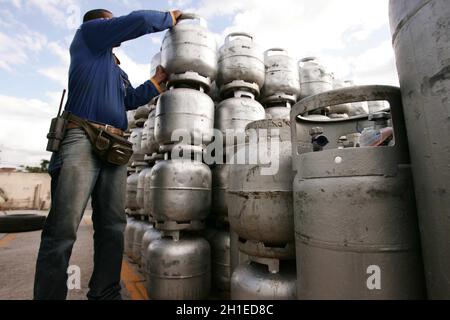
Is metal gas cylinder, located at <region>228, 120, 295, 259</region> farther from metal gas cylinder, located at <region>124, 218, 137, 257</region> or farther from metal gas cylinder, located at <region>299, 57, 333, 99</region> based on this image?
metal gas cylinder, located at <region>124, 218, 137, 257</region>

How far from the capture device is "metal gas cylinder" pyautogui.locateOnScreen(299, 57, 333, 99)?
3240 mm

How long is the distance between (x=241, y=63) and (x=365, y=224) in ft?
7.00

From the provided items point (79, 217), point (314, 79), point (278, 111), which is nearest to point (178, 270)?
point (79, 217)

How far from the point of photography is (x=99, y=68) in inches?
67.9

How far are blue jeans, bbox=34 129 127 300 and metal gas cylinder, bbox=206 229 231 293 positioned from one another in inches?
33.9

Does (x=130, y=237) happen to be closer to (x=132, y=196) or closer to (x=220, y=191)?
(x=132, y=196)

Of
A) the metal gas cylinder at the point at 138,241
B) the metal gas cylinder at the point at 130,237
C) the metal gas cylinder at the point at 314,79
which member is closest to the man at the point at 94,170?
the metal gas cylinder at the point at 138,241

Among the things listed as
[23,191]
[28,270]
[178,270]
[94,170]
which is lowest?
[28,270]

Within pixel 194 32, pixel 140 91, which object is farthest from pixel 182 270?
pixel 194 32

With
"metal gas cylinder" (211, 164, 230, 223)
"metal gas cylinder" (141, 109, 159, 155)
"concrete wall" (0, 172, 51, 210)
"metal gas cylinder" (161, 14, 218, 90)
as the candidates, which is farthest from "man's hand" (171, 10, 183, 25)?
"concrete wall" (0, 172, 51, 210)

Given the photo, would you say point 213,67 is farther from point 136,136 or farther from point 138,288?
point 138,288

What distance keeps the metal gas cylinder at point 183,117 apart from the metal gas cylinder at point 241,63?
0.48 m

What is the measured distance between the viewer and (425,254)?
817 millimetres

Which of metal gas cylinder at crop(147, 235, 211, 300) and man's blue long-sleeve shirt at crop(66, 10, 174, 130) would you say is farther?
metal gas cylinder at crop(147, 235, 211, 300)
